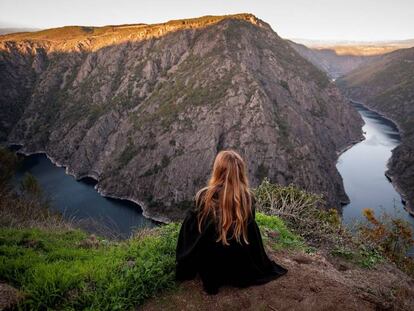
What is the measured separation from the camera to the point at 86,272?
630 cm

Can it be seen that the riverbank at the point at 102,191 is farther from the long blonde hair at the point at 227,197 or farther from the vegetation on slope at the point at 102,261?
the long blonde hair at the point at 227,197

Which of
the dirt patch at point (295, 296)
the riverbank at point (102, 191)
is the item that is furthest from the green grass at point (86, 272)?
the riverbank at point (102, 191)

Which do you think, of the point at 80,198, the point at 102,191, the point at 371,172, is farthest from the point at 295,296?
the point at 371,172

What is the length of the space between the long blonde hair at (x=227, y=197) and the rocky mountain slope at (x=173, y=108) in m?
69.5

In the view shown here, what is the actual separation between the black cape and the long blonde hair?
178 millimetres

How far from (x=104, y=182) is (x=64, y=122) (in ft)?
122

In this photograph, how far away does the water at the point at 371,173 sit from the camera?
266ft

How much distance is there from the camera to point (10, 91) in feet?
426

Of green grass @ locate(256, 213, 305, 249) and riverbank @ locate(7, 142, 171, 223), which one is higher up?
green grass @ locate(256, 213, 305, 249)

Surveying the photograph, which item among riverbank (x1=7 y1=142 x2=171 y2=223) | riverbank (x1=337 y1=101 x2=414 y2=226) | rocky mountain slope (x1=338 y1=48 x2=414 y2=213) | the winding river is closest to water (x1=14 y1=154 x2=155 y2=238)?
the winding river

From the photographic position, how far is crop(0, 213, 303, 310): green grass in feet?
18.7

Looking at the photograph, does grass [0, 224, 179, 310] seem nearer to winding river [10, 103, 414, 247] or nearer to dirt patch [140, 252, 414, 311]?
dirt patch [140, 252, 414, 311]

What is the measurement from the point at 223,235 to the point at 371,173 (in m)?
106

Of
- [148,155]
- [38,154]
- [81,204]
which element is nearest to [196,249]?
[81,204]
